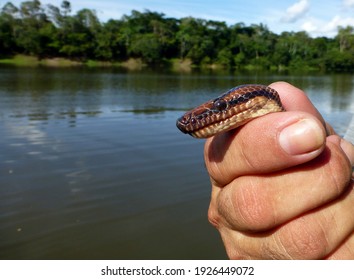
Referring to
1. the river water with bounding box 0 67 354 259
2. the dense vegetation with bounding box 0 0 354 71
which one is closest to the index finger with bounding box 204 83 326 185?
the river water with bounding box 0 67 354 259

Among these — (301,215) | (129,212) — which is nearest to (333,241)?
(301,215)

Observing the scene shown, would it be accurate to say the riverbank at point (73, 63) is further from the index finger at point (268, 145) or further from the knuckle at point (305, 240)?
the knuckle at point (305, 240)

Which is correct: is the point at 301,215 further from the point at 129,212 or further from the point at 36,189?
the point at 36,189

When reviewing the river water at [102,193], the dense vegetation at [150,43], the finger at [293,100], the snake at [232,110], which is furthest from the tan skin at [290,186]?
the dense vegetation at [150,43]

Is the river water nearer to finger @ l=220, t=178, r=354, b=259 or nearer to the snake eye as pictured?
finger @ l=220, t=178, r=354, b=259

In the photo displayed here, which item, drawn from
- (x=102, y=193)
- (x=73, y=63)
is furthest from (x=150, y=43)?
(x=102, y=193)

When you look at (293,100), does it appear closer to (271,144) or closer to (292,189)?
(271,144)
